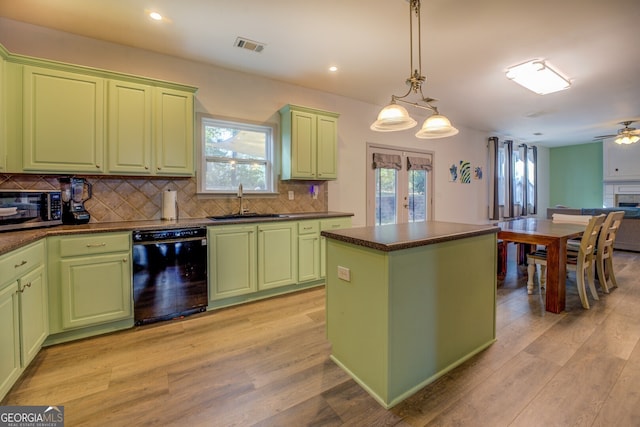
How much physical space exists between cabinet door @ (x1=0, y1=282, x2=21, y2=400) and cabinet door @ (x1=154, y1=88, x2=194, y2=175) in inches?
60.4

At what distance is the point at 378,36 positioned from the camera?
111 inches

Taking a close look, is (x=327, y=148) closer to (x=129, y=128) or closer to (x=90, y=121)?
(x=129, y=128)

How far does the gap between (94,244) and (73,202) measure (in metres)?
0.58

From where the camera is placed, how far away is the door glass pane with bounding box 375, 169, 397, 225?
16.7 ft

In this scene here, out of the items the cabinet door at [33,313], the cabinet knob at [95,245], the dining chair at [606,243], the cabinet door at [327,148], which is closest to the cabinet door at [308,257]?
the cabinet door at [327,148]

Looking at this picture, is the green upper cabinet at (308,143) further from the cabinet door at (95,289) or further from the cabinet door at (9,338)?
the cabinet door at (9,338)

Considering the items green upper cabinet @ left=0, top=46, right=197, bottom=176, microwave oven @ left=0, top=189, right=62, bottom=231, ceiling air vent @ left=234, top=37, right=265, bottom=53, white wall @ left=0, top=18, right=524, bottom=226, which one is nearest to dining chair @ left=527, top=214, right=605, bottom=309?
white wall @ left=0, top=18, right=524, bottom=226

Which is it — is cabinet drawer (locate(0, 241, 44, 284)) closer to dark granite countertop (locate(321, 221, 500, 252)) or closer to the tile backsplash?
the tile backsplash

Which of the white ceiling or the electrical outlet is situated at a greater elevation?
the white ceiling

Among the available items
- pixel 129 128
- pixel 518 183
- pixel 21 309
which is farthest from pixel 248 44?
pixel 518 183

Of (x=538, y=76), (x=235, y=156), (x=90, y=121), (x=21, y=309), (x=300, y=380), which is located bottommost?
(x=300, y=380)

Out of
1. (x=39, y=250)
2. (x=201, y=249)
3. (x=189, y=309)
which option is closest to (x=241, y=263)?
(x=201, y=249)

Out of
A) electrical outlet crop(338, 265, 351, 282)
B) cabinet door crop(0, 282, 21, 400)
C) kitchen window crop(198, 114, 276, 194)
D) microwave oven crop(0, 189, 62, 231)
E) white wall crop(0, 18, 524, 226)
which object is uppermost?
white wall crop(0, 18, 524, 226)

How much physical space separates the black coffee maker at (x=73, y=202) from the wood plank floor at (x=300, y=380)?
1.07 m
